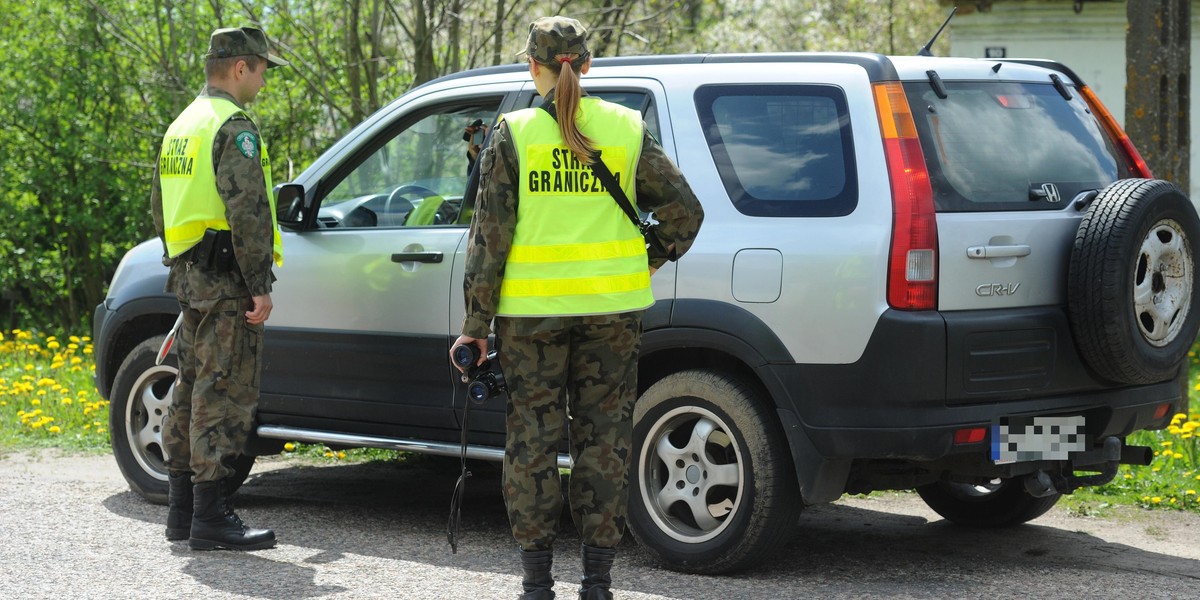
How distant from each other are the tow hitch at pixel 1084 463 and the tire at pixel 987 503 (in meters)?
0.69

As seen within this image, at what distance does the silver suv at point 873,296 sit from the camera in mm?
4574

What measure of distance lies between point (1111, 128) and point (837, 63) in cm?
114

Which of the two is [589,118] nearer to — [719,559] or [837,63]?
[837,63]

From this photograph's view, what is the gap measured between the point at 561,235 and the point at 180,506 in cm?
236

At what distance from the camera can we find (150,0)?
36.2 feet

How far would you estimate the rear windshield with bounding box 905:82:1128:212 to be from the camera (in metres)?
4.68

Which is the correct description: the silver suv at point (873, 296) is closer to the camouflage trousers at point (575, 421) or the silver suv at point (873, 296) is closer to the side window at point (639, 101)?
the side window at point (639, 101)

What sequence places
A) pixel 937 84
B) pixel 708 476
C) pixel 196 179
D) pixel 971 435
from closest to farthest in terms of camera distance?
pixel 971 435, pixel 937 84, pixel 708 476, pixel 196 179

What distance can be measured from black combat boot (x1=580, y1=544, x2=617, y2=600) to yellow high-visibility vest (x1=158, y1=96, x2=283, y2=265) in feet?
6.25

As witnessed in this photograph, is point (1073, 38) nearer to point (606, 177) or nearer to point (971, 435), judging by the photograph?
point (971, 435)

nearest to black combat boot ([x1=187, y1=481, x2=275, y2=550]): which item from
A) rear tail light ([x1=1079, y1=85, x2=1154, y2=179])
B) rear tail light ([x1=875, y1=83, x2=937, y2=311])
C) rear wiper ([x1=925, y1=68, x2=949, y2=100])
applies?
rear tail light ([x1=875, y1=83, x2=937, y2=311])

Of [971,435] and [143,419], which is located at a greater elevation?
[971,435]

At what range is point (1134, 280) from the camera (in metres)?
4.66

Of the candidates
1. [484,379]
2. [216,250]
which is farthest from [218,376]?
[484,379]
